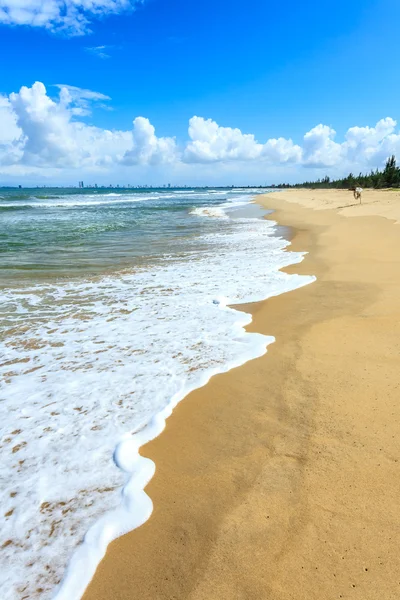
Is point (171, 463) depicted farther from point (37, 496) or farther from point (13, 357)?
point (13, 357)

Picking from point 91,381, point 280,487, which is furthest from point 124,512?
point 91,381

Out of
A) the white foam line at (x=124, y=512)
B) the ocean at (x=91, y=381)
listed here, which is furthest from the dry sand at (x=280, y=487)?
the ocean at (x=91, y=381)

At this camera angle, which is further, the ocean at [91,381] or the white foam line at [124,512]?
the ocean at [91,381]

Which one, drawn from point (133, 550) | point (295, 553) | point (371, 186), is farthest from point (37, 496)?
point (371, 186)

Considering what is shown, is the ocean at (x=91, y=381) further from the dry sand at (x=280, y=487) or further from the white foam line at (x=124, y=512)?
the dry sand at (x=280, y=487)

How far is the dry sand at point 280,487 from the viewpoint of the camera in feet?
6.70

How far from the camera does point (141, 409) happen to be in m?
3.74

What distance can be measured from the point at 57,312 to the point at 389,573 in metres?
6.24

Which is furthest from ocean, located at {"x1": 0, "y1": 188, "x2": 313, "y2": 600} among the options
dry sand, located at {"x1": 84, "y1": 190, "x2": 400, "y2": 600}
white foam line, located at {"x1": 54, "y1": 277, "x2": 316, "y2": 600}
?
dry sand, located at {"x1": 84, "y1": 190, "x2": 400, "y2": 600}

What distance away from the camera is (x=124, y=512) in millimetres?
2549

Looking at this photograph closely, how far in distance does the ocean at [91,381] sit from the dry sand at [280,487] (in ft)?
0.68

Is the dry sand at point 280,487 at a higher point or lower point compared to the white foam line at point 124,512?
higher

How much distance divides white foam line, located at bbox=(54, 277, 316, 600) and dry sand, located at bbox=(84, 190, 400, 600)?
0.20 ft

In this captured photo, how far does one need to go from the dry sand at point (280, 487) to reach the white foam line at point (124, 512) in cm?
6
